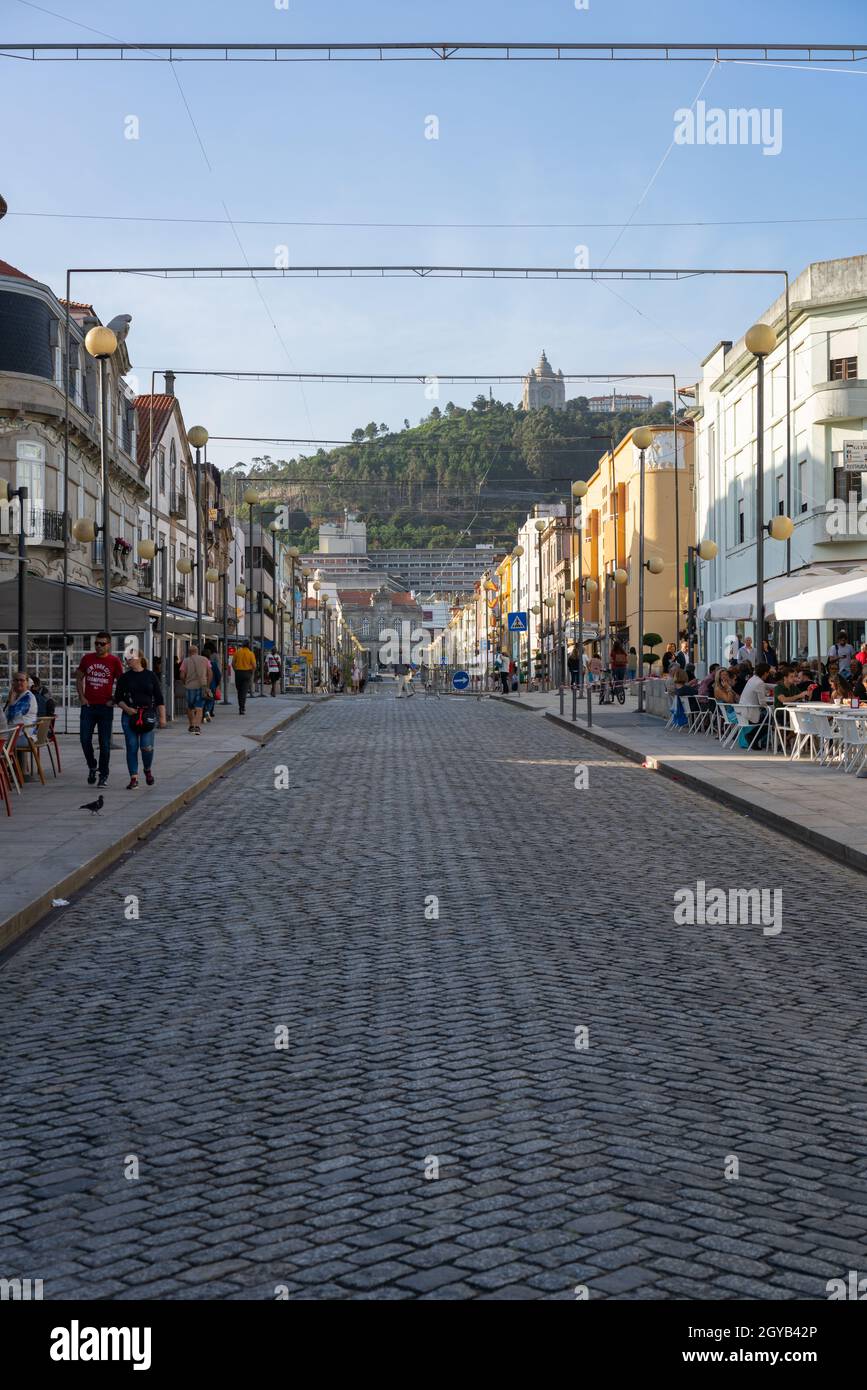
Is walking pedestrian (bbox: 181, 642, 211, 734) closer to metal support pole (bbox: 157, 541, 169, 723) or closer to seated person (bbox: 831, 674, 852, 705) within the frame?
metal support pole (bbox: 157, 541, 169, 723)

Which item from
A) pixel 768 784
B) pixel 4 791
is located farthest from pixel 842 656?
pixel 4 791

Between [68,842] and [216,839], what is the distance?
62.3 inches

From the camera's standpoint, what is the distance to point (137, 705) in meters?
16.3

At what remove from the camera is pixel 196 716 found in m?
26.9

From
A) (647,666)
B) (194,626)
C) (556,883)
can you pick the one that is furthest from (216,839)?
(647,666)

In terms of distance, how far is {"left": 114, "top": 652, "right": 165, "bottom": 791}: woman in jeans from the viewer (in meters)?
16.3

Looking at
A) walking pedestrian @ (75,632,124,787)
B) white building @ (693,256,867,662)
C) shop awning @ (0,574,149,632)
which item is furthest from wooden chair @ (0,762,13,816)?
white building @ (693,256,867,662)

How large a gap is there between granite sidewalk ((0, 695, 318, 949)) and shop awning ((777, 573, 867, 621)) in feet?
27.3

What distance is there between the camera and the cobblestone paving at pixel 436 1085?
13.1 ft

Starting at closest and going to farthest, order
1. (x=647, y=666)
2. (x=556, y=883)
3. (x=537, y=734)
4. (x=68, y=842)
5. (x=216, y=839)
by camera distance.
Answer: (x=556, y=883) < (x=68, y=842) < (x=216, y=839) < (x=537, y=734) < (x=647, y=666)

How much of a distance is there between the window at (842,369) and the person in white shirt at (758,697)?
17.0 metres

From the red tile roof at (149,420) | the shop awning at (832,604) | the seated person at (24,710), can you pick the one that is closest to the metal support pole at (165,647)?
the seated person at (24,710)

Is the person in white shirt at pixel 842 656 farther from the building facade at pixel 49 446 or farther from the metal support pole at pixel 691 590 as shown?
the metal support pole at pixel 691 590
